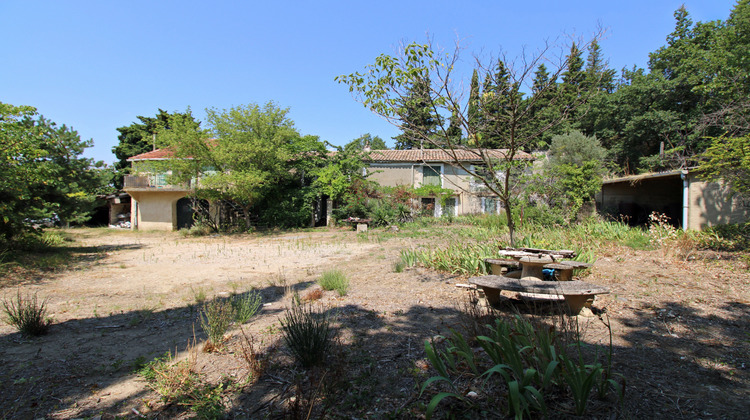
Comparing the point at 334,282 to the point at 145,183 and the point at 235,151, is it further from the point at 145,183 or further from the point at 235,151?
the point at 145,183

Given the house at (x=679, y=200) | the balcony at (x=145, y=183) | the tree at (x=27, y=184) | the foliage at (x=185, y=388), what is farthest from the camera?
the balcony at (x=145, y=183)

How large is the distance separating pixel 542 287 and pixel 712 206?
36.3ft

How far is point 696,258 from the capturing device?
288 inches

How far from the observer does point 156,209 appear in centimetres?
2289

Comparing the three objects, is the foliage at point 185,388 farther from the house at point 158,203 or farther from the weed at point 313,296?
the house at point 158,203

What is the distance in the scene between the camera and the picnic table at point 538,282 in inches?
157

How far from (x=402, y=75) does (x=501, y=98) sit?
4.72ft

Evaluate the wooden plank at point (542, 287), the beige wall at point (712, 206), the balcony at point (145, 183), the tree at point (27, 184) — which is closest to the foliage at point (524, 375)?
the wooden plank at point (542, 287)

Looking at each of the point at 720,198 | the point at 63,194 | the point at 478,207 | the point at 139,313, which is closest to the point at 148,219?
the point at 63,194

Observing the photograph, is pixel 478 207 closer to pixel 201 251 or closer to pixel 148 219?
pixel 201 251

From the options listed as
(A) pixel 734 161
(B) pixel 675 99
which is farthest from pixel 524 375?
(B) pixel 675 99

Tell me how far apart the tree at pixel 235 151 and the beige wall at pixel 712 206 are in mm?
16743

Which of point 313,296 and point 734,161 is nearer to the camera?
point 313,296

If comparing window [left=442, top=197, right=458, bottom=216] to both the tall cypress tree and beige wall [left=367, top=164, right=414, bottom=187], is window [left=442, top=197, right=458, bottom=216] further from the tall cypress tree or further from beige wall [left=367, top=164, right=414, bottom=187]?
the tall cypress tree
